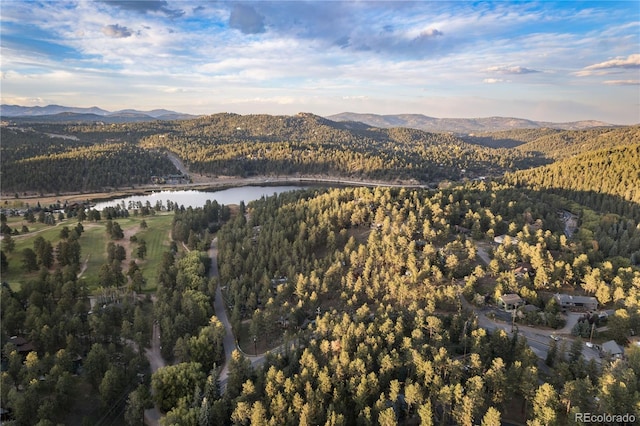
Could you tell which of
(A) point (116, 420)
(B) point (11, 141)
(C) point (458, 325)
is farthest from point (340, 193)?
(B) point (11, 141)

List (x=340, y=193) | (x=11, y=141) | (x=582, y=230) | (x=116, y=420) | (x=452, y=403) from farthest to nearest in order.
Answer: (x=11, y=141), (x=340, y=193), (x=582, y=230), (x=116, y=420), (x=452, y=403)

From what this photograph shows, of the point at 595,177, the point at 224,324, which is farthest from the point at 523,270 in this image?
the point at 595,177

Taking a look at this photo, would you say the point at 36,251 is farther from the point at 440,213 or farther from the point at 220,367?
the point at 440,213

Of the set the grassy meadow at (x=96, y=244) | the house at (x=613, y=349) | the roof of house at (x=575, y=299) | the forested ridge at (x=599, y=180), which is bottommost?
the grassy meadow at (x=96, y=244)

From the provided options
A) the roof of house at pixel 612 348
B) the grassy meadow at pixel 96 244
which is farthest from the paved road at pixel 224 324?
the roof of house at pixel 612 348

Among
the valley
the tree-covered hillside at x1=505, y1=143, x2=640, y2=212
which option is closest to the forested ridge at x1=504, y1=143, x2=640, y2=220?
the tree-covered hillside at x1=505, y1=143, x2=640, y2=212

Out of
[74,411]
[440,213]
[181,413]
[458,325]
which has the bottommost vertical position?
[74,411]

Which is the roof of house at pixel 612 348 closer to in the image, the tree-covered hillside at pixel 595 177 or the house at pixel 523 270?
the house at pixel 523 270
